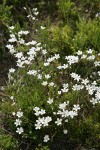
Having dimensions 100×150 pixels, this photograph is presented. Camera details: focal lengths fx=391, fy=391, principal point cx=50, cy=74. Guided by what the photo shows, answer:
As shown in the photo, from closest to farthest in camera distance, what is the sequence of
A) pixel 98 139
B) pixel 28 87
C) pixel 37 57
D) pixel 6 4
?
pixel 98 139 → pixel 28 87 → pixel 37 57 → pixel 6 4

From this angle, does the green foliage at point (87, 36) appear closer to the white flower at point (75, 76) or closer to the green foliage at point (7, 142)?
the white flower at point (75, 76)

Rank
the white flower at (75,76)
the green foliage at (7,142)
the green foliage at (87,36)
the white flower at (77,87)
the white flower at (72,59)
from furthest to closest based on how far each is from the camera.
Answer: the green foliage at (87,36) < the white flower at (72,59) < the white flower at (75,76) < the white flower at (77,87) < the green foliage at (7,142)

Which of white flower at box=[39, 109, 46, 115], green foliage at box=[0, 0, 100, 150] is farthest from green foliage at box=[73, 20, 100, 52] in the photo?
white flower at box=[39, 109, 46, 115]

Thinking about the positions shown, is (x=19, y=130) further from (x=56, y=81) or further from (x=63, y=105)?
(x=56, y=81)

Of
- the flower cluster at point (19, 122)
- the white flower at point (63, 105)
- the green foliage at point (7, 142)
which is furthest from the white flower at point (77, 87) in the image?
the green foliage at point (7, 142)

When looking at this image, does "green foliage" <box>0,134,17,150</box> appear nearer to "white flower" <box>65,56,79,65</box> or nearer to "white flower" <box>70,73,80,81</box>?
"white flower" <box>70,73,80,81</box>

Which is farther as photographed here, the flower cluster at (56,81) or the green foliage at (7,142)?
the flower cluster at (56,81)

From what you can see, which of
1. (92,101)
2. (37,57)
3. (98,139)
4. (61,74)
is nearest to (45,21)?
(37,57)

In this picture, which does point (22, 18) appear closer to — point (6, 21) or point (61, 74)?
point (6, 21)

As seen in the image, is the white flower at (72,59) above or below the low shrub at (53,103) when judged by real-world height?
above

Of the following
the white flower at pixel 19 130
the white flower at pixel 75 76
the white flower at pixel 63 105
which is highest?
the white flower at pixel 75 76


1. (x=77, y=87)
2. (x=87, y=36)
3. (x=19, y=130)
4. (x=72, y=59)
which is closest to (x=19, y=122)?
(x=19, y=130)
